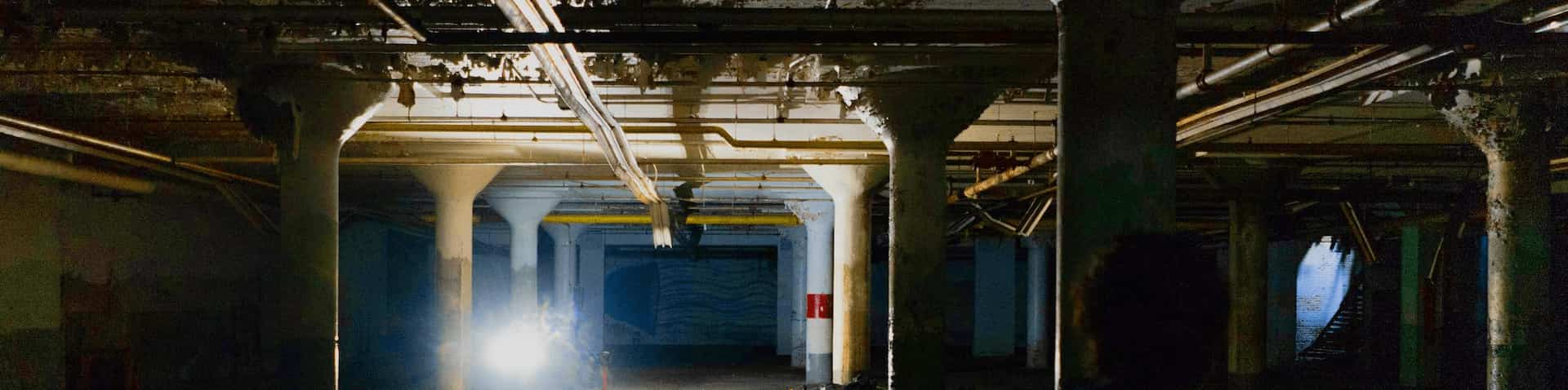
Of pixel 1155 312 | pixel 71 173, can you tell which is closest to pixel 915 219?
pixel 1155 312

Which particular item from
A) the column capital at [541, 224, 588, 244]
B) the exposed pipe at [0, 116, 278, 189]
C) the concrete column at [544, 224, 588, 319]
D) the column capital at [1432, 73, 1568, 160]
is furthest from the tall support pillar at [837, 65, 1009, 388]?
the column capital at [541, 224, 588, 244]

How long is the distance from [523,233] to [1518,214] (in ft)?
53.9

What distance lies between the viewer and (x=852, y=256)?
14.9m

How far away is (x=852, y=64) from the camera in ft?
30.1

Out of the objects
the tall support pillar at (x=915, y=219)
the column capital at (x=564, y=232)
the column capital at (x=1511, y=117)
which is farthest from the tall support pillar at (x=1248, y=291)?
the column capital at (x=564, y=232)

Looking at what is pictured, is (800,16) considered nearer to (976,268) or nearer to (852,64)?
(852,64)

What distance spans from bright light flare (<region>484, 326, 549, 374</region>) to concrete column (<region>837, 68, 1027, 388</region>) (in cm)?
865

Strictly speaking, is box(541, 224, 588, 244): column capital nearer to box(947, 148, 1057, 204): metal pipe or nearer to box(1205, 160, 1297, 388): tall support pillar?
box(947, 148, 1057, 204): metal pipe

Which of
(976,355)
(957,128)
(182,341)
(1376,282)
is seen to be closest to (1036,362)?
(976,355)

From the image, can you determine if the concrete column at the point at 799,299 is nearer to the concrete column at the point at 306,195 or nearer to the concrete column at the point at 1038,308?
the concrete column at the point at 1038,308

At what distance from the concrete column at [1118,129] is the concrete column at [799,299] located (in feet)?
63.3

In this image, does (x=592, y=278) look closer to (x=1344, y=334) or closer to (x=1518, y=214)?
(x=1344, y=334)

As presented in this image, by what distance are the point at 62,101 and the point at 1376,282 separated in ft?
78.6

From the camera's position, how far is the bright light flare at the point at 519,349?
55.8 ft
